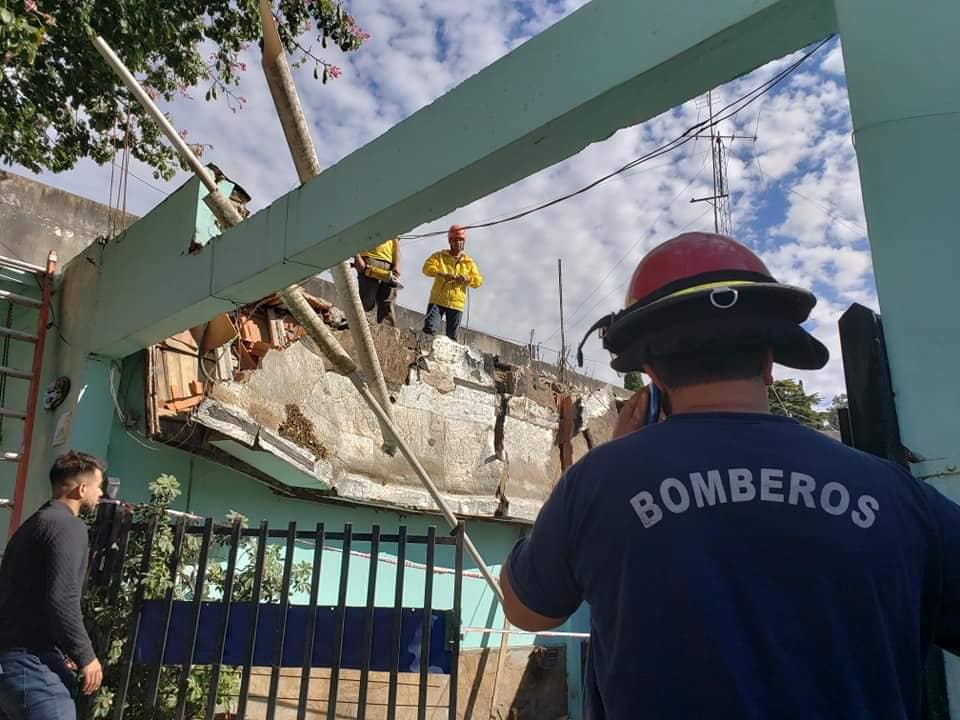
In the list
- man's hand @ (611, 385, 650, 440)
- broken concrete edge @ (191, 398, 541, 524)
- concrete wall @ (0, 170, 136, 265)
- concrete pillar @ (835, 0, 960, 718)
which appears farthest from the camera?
concrete wall @ (0, 170, 136, 265)

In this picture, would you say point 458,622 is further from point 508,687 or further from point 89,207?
point 89,207

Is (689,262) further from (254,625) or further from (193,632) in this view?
(193,632)

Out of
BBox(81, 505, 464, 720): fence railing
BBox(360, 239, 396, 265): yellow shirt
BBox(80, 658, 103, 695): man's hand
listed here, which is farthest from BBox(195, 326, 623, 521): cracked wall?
BBox(80, 658, 103, 695): man's hand

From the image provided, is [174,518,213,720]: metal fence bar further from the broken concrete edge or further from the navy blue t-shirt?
the navy blue t-shirt

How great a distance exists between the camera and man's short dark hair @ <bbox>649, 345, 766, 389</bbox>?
1.19 metres

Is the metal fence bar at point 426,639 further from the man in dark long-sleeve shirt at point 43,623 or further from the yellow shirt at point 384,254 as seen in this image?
the yellow shirt at point 384,254

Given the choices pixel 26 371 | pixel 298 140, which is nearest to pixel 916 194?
pixel 298 140

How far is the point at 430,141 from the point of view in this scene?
3648 mm

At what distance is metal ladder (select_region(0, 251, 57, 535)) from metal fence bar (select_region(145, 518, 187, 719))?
1988 mm

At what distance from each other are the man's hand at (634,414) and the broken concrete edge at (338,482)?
15.7 feet

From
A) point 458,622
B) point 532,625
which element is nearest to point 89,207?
point 458,622

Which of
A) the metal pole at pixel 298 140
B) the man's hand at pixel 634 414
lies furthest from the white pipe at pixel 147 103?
the man's hand at pixel 634 414

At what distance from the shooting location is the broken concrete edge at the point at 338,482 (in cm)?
571

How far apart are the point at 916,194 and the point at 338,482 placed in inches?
221
